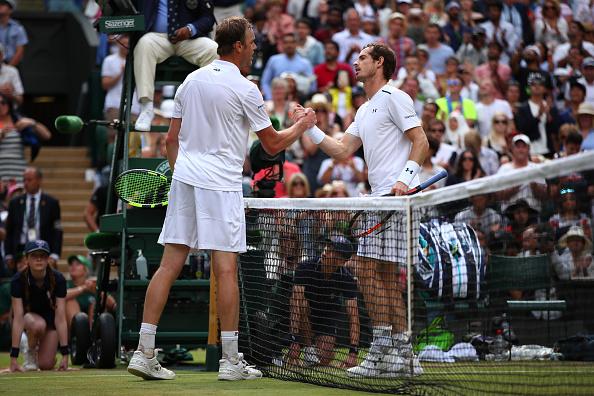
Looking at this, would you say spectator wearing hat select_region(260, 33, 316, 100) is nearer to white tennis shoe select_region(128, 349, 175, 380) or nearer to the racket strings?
the racket strings

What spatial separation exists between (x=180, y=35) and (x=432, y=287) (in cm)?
383

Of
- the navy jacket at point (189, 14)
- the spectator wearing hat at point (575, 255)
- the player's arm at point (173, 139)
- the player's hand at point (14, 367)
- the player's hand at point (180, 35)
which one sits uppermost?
the navy jacket at point (189, 14)

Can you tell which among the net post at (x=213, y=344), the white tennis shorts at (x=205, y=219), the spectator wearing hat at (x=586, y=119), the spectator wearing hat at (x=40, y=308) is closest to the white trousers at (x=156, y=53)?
the spectator wearing hat at (x=40, y=308)

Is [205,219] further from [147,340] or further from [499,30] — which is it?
[499,30]

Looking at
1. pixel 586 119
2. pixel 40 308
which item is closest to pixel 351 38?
pixel 586 119

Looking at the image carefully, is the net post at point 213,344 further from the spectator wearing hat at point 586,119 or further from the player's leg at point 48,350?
the spectator wearing hat at point 586,119

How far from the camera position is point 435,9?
2128 centimetres

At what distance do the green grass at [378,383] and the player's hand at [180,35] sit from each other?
127 inches

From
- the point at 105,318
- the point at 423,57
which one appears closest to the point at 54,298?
the point at 105,318

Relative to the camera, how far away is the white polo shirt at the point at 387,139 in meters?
8.87

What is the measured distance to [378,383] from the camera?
816 cm

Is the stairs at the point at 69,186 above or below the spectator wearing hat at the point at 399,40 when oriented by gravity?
below

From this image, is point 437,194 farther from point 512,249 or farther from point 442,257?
point 442,257

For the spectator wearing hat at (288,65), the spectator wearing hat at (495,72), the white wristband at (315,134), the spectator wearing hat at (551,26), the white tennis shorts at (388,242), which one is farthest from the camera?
the spectator wearing hat at (551,26)
